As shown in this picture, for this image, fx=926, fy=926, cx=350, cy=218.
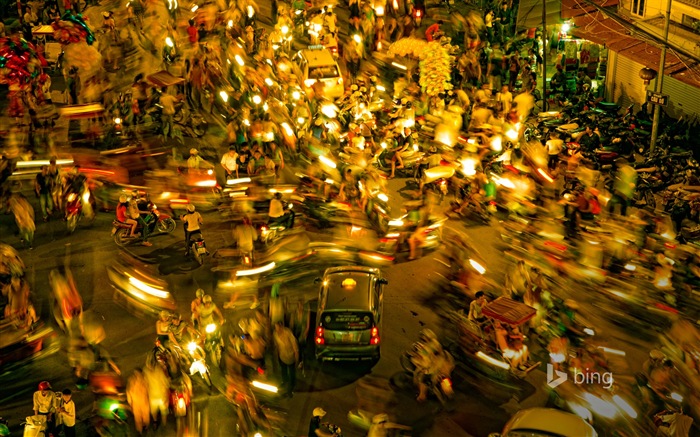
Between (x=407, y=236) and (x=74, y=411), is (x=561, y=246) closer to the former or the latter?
(x=407, y=236)

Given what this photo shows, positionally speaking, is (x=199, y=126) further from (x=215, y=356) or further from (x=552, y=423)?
(x=552, y=423)

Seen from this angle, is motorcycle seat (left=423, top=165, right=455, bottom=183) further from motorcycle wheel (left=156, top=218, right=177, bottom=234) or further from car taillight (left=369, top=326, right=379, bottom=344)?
car taillight (left=369, top=326, right=379, bottom=344)

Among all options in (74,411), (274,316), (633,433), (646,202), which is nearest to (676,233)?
(646,202)

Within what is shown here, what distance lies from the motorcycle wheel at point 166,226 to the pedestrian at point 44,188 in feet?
8.18

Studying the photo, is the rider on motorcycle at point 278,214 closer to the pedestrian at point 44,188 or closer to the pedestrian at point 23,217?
the pedestrian at point 44,188

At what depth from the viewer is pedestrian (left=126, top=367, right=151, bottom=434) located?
14.1 m

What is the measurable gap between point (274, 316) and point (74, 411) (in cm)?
372

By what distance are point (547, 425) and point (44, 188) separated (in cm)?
1220

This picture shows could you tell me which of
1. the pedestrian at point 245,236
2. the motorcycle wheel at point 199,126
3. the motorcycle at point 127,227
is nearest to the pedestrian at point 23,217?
the motorcycle at point 127,227

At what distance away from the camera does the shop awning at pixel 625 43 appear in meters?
24.7

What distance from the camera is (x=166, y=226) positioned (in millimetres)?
20172

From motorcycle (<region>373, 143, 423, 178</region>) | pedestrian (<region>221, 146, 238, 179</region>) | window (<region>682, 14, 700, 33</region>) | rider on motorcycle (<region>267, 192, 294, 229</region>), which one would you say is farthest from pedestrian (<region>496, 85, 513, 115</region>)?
rider on motorcycle (<region>267, 192, 294, 229</region>)

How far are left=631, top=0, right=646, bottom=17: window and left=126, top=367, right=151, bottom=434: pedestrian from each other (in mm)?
19560

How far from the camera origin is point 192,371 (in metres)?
15.1
